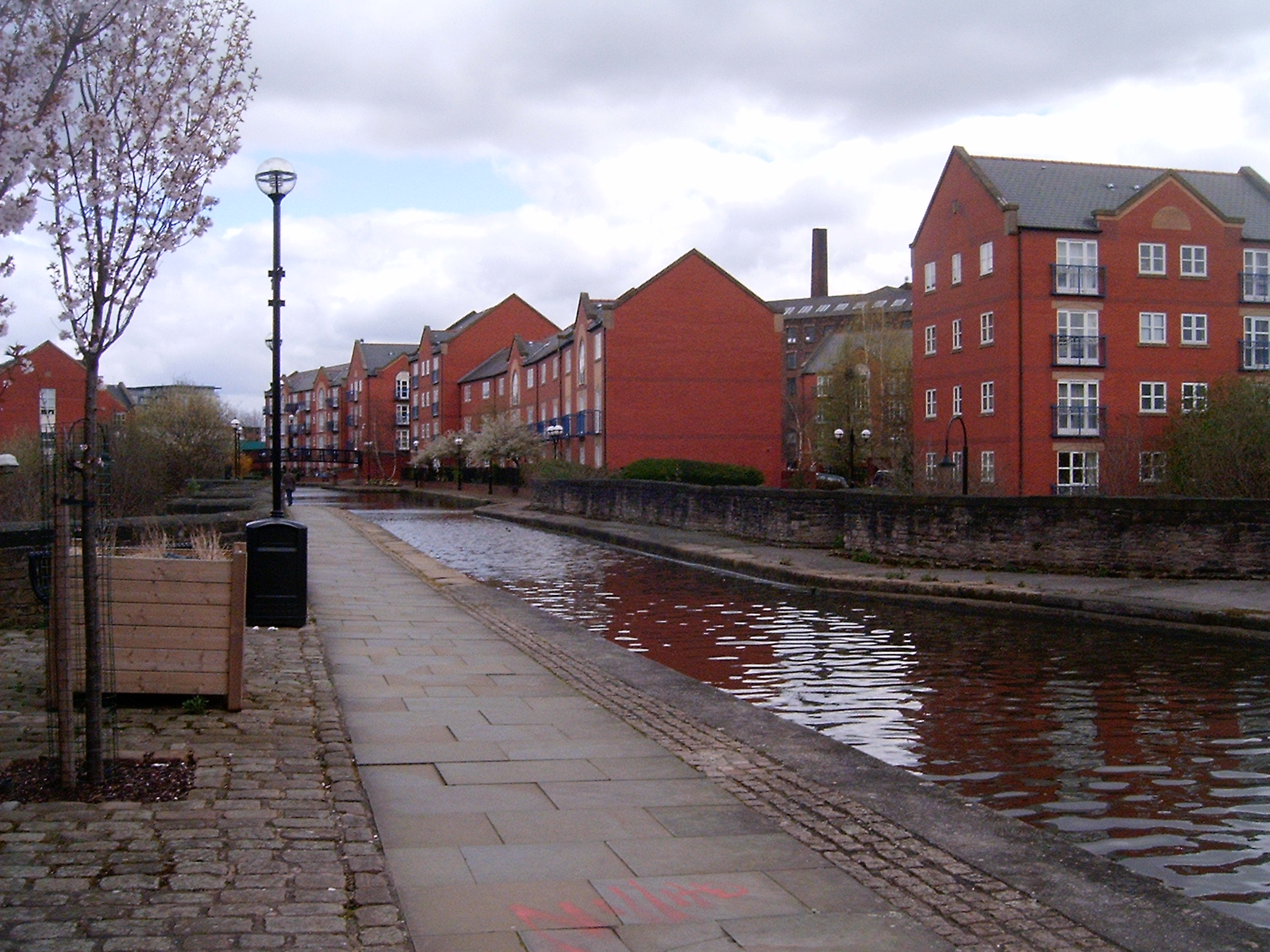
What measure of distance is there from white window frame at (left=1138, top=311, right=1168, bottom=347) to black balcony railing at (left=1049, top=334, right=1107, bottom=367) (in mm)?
1921

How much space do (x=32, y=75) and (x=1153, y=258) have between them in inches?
1719

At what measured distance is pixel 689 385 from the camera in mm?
55406

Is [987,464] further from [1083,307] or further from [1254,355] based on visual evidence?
[1254,355]

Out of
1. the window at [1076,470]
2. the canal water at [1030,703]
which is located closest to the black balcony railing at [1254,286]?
the window at [1076,470]

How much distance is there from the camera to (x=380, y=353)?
4601 inches

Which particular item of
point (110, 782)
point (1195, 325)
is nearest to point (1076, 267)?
point (1195, 325)

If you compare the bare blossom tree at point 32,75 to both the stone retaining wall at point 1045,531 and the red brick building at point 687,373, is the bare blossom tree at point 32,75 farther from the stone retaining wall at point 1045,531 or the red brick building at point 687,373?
the red brick building at point 687,373

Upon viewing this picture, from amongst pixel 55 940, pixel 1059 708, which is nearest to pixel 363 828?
pixel 55 940

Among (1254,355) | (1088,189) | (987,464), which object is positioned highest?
(1088,189)

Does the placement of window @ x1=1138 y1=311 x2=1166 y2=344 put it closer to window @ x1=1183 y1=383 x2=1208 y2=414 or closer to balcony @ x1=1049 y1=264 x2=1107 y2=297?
balcony @ x1=1049 y1=264 x2=1107 y2=297

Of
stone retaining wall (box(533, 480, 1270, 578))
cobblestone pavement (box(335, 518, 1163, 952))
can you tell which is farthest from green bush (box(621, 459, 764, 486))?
cobblestone pavement (box(335, 518, 1163, 952))

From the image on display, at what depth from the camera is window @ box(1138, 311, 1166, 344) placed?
42.6m

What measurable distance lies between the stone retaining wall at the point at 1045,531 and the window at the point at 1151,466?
1784 centimetres

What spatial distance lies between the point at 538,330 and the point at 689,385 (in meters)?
36.0
